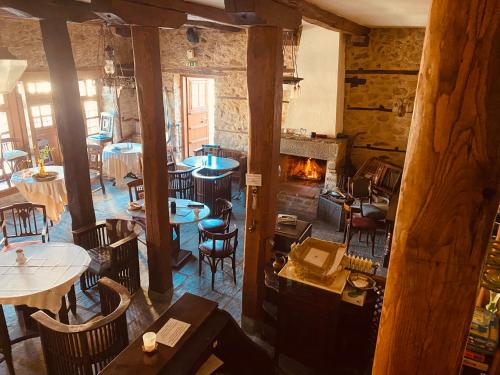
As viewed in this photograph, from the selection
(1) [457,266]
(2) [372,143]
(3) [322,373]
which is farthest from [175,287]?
(2) [372,143]

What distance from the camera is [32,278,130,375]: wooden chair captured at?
286 cm

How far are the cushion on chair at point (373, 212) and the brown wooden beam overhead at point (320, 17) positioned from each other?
2.86 m

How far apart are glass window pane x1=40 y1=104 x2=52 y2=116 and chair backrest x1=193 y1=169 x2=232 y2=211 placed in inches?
138

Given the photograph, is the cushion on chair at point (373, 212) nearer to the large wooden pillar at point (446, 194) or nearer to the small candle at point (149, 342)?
the small candle at point (149, 342)

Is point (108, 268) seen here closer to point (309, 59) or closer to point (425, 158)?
point (425, 158)

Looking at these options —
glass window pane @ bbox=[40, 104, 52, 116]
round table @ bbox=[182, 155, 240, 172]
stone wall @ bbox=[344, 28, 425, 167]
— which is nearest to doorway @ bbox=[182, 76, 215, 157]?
round table @ bbox=[182, 155, 240, 172]

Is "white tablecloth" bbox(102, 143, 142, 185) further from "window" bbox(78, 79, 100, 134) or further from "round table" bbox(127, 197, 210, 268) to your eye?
"round table" bbox(127, 197, 210, 268)

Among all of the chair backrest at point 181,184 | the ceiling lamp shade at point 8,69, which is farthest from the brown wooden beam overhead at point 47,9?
the chair backrest at point 181,184

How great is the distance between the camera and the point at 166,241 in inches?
170

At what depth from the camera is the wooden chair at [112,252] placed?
4.28 metres

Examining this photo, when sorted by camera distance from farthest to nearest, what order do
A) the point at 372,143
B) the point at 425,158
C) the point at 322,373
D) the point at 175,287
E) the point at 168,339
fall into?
the point at 372,143 < the point at 175,287 < the point at 322,373 < the point at 168,339 < the point at 425,158

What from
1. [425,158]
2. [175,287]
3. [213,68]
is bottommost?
[175,287]

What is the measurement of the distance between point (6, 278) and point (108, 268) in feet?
3.62

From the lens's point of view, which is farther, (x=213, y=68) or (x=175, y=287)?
(x=213, y=68)
